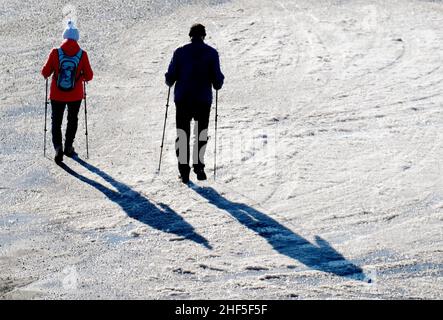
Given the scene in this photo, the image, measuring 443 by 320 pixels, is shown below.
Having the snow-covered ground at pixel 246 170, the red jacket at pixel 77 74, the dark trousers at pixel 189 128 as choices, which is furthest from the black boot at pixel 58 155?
the dark trousers at pixel 189 128

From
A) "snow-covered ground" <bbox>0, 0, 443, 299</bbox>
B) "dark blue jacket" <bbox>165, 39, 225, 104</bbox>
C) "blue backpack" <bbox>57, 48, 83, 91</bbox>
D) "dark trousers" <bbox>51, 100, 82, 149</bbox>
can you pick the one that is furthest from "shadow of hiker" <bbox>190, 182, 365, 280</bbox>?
"blue backpack" <bbox>57, 48, 83, 91</bbox>

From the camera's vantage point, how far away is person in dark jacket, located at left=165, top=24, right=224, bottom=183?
1052 centimetres

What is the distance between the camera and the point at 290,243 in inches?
367

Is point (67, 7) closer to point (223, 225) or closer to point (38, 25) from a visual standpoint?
point (38, 25)

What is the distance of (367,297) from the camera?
818 cm

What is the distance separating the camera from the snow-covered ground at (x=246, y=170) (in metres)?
8.65

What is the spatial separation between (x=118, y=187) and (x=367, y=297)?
12.2 ft

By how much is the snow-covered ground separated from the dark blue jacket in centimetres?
108

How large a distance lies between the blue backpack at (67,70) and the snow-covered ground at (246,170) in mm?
980

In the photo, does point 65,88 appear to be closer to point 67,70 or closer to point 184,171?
point 67,70

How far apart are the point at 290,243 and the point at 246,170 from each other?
2145 mm

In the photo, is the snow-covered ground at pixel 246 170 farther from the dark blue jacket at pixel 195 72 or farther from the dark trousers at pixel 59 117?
the dark blue jacket at pixel 195 72

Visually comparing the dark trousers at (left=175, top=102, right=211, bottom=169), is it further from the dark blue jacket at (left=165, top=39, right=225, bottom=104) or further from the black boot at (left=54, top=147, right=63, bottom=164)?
the black boot at (left=54, top=147, right=63, bottom=164)

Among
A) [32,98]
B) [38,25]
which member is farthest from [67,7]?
[32,98]
